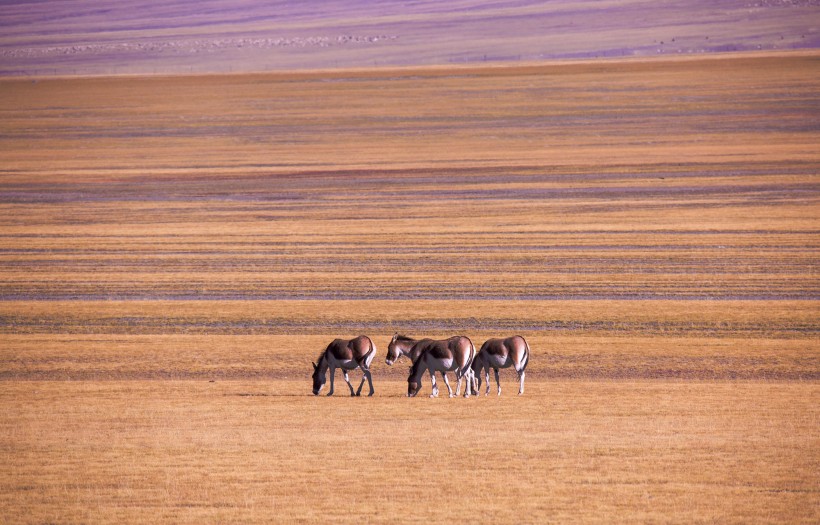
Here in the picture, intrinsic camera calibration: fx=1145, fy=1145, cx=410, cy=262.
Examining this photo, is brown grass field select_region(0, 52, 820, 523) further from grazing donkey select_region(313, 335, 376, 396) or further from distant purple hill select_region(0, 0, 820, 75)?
distant purple hill select_region(0, 0, 820, 75)

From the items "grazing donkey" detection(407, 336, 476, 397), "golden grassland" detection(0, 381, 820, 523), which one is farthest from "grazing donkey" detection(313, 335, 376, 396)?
"grazing donkey" detection(407, 336, 476, 397)

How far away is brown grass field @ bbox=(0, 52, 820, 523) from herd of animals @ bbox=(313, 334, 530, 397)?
59 centimetres

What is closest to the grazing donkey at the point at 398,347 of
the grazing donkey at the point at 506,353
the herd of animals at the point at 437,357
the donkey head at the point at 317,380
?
the herd of animals at the point at 437,357

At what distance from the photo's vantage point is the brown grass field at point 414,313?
1308 cm

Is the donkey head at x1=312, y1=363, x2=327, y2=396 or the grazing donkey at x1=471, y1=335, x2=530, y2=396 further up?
the grazing donkey at x1=471, y1=335, x2=530, y2=396

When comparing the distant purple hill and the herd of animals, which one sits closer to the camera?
the herd of animals

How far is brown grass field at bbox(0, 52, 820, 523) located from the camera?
1308 cm

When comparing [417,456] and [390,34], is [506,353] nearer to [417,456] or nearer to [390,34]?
[417,456]

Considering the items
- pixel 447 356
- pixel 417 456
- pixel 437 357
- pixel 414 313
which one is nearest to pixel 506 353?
pixel 447 356

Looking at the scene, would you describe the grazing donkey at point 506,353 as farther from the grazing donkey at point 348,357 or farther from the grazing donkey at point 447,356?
the grazing donkey at point 348,357

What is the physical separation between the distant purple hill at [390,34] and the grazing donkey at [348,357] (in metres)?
113

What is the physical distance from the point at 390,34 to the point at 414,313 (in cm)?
13721

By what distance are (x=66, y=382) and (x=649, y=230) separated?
2282 cm

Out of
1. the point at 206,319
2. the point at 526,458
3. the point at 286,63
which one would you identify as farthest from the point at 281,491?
the point at 286,63
